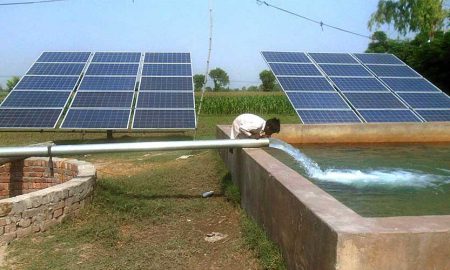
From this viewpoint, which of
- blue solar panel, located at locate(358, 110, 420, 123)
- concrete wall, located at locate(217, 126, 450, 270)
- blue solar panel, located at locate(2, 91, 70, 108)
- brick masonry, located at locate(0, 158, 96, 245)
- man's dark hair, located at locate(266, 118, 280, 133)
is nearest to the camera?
concrete wall, located at locate(217, 126, 450, 270)

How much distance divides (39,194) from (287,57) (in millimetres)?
10412

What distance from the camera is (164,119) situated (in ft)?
38.7

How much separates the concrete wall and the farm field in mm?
508

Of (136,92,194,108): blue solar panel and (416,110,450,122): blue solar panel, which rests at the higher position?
(136,92,194,108): blue solar panel

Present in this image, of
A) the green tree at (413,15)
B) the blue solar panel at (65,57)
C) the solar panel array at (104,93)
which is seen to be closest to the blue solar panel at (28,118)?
the solar panel array at (104,93)

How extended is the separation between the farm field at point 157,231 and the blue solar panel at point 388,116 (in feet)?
15.1

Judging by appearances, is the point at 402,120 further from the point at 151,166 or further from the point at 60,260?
the point at 60,260

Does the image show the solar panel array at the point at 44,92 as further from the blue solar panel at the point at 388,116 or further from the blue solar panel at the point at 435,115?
the blue solar panel at the point at 435,115

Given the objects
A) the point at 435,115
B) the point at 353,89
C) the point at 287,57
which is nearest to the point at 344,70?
the point at 353,89

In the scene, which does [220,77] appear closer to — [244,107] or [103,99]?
[244,107]

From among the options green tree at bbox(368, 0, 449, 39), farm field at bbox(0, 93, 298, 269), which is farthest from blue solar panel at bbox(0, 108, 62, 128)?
green tree at bbox(368, 0, 449, 39)

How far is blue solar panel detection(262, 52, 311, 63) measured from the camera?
13.8m

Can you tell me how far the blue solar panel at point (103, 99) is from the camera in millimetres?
12461

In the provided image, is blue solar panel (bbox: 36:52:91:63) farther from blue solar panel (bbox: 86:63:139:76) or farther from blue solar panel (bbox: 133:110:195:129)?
blue solar panel (bbox: 133:110:195:129)
